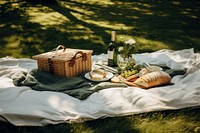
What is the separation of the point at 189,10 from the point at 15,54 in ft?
22.2

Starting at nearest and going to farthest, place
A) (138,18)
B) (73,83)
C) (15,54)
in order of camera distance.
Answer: (73,83), (15,54), (138,18)

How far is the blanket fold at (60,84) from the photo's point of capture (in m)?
3.63

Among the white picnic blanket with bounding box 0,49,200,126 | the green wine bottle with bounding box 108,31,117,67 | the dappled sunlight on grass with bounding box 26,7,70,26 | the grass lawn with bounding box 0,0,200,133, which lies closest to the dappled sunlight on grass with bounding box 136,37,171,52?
the grass lawn with bounding box 0,0,200,133

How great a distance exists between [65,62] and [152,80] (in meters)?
1.17

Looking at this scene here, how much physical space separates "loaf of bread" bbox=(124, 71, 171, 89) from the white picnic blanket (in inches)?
3.6

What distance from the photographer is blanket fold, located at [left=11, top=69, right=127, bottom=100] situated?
363 cm

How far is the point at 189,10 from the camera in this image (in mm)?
10148

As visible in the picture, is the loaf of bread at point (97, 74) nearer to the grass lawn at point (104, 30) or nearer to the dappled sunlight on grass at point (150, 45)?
the grass lawn at point (104, 30)

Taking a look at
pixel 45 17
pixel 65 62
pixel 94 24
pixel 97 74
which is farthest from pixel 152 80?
pixel 45 17

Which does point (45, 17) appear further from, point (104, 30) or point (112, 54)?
point (112, 54)

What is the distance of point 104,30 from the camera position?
25.2ft

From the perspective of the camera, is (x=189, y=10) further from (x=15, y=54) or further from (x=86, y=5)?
(x=15, y=54)

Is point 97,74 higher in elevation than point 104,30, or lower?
higher

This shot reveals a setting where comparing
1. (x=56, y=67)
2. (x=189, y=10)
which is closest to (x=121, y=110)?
(x=56, y=67)
